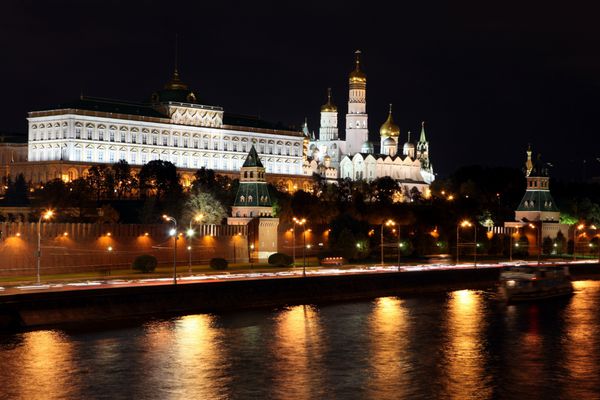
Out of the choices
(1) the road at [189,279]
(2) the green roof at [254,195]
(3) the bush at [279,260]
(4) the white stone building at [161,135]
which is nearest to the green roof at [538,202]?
(1) the road at [189,279]

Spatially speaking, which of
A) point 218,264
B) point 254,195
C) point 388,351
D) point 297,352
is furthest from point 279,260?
point 297,352

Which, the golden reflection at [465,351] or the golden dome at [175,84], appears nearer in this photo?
the golden reflection at [465,351]

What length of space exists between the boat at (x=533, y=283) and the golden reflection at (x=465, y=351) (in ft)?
6.93

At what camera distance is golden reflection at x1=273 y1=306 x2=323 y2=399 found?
42.2 metres

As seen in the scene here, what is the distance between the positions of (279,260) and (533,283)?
2003cm

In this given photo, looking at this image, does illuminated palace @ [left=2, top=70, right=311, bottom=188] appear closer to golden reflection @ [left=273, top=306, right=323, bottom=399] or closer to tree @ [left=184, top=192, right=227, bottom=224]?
tree @ [left=184, top=192, right=227, bottom=224]

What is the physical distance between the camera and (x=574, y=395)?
136 feet

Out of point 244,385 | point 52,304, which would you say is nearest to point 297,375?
point 244,385

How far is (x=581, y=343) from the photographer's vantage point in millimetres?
54469

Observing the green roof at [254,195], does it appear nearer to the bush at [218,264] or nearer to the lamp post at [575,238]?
the bush at [218,264]

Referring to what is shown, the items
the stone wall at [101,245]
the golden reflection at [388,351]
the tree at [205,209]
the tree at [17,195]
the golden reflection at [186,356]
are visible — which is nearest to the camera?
the golden reflection at [186,356]

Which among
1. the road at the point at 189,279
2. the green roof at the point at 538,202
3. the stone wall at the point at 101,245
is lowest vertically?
the road at the point at 189,279

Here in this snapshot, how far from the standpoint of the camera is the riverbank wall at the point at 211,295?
175ft

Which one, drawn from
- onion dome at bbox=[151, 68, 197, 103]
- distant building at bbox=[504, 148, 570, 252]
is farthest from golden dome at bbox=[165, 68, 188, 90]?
distant building at bbox=[504, 148, 570, 252]
